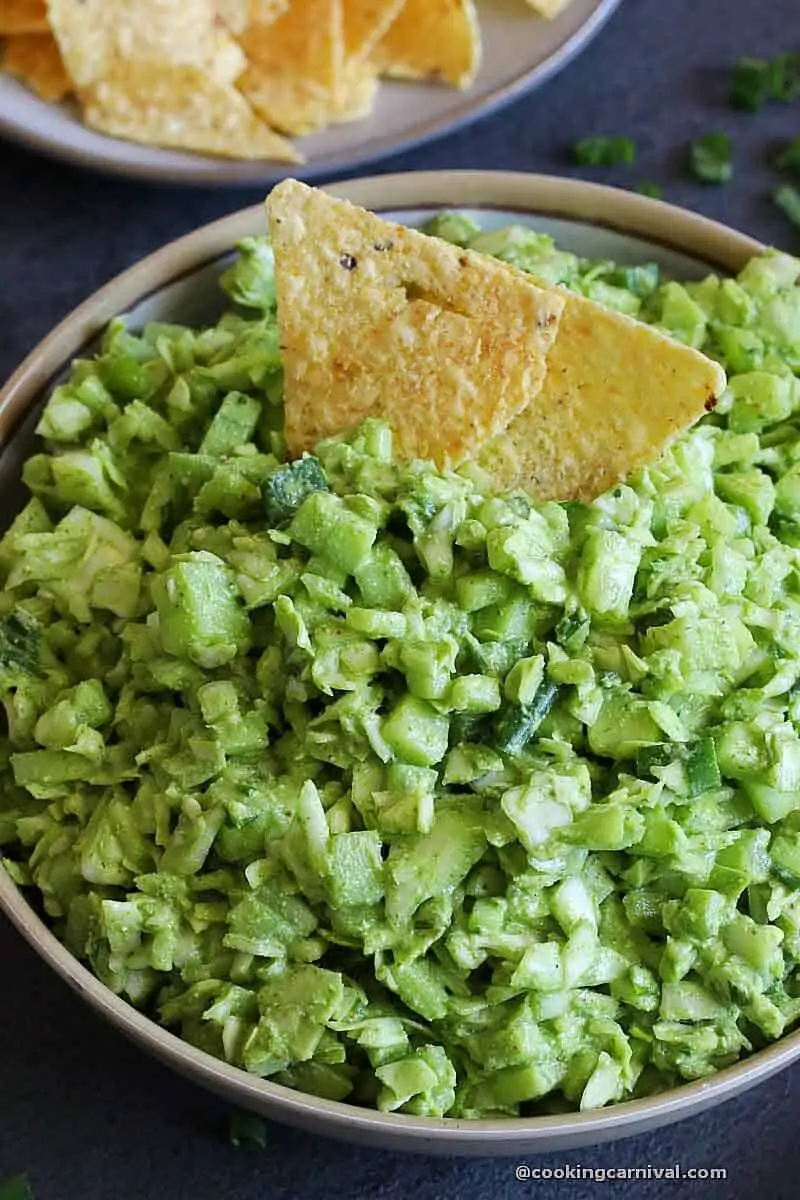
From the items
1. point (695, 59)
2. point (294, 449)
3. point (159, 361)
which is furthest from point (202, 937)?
point (695, 59)

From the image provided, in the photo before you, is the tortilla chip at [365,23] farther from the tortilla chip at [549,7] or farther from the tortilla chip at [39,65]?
the tortilla chip at [39,65]

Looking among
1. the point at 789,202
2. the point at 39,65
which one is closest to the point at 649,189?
the point at 789,202

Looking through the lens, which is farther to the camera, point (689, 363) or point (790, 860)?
point (689, 363)

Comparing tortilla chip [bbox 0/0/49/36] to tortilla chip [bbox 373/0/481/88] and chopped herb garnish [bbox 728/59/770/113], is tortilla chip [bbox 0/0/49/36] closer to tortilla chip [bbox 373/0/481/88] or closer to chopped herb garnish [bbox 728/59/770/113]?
tortilla chip [bbox 373/0/481/88]

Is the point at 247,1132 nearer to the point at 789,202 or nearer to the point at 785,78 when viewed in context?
the point at 789,202

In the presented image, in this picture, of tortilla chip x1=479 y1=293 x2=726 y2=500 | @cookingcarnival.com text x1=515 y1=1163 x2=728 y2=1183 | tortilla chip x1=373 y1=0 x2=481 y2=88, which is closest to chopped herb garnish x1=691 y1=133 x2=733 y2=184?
tortilla chip x1=373 y1=0 x2=481 y2=88

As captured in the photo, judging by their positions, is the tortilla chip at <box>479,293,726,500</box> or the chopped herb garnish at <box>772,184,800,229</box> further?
the chopped herb garnish at <box>772,184,800,229</box>

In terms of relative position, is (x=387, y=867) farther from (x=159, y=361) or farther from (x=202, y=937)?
(x=159, y=361)
